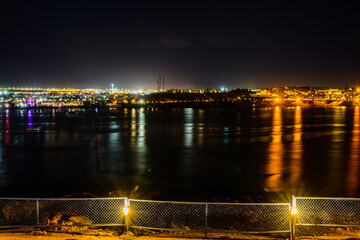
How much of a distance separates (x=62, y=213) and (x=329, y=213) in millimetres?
7794

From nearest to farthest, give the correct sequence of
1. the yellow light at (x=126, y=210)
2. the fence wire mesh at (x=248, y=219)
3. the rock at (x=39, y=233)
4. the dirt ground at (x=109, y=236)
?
the dirt ground at (x=109, y=236)
the yellow light at (x=126, y=210)
the rock at (x=39, y=233)
the fence wire mesh at (x=248, y=219)

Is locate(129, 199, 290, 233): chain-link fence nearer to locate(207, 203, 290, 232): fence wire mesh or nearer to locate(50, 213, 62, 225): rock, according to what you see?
locate(207, 203, 290, 232): fence wire mesh

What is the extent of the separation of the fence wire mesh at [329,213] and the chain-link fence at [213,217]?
0.54 metres

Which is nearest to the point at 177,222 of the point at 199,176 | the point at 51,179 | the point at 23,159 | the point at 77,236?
the point at 77,236

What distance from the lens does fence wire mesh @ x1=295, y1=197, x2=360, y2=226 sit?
990cm

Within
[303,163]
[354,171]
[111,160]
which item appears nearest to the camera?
[354,171]

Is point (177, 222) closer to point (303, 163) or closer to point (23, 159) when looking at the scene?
point (303, 163)

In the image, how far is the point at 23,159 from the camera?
80.6 feet

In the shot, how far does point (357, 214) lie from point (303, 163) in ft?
38.9

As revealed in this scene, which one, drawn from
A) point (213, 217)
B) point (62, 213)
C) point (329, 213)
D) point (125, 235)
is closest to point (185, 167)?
point (213, 217)

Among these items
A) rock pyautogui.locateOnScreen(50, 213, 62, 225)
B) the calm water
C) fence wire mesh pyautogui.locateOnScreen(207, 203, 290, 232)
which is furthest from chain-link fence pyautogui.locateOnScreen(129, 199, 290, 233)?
the calm water

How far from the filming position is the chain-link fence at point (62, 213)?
9.94 m

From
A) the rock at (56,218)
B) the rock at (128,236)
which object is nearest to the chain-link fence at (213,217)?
the rock at (128,236)

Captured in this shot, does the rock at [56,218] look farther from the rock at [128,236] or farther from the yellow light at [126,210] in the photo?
the yellow light at [126,210]
